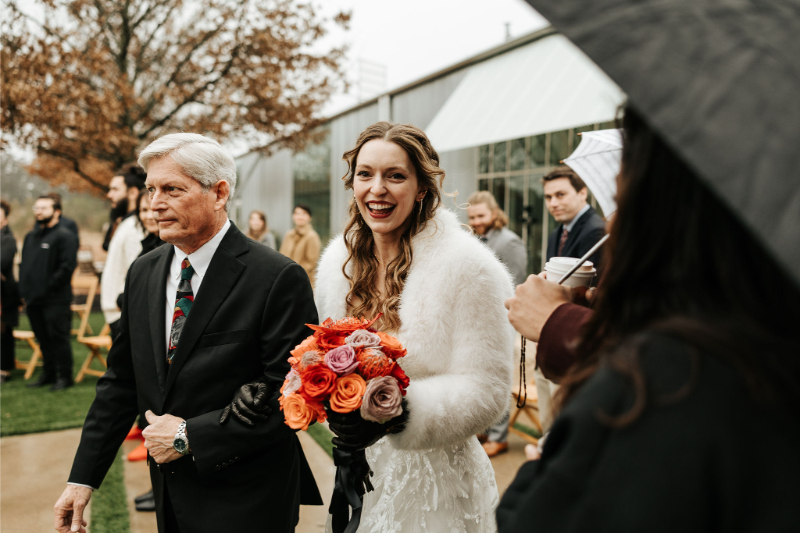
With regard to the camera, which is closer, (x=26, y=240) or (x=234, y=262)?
(x=234, y=262)

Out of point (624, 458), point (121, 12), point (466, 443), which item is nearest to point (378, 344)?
point (466, 443)

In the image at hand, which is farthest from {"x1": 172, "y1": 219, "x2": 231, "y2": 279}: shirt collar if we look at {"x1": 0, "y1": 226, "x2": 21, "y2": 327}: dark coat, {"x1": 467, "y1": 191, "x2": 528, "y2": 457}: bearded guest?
{"x1": 0, "y1": 226, "x2": 21, "y2": 327}: dark coat

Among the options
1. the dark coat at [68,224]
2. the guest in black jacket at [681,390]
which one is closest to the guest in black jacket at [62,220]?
the dark coat at [68,224]

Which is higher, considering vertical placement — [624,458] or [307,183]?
[307,183]

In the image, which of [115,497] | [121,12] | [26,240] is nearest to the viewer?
[115,497]

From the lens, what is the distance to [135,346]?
206 cm

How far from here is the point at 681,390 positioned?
24.1 inches

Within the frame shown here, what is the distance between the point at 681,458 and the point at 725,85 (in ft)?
1.49

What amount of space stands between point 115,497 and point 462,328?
3645 mm

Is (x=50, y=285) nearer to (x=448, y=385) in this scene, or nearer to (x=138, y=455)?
(x=138, y=455)

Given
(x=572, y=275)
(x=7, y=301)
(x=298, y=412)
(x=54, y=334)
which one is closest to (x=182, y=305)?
(x=298, y=412)

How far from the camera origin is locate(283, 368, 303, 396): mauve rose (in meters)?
1.63

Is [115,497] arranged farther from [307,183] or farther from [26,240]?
[307,183]

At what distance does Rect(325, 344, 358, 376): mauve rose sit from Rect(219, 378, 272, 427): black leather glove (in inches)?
17.4
